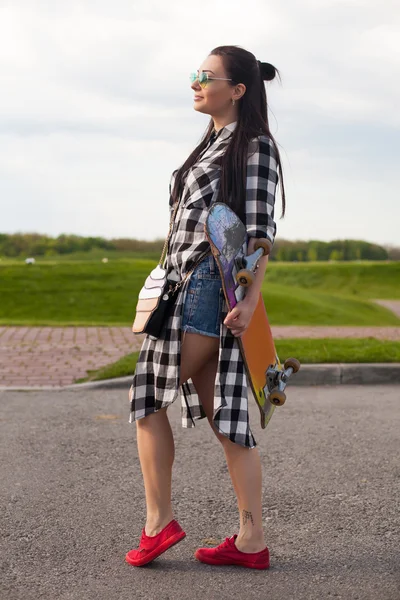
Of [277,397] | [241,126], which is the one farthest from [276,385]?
[241,126]

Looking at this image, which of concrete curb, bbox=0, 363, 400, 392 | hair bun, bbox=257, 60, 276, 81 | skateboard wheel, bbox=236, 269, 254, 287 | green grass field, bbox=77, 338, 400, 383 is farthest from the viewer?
green grass field, bbox=77, 338, 400, 383

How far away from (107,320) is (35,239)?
12544mm

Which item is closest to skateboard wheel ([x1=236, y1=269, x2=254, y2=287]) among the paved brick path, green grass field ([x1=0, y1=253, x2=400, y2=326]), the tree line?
the paved brick path

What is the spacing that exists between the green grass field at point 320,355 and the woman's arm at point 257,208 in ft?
16.8

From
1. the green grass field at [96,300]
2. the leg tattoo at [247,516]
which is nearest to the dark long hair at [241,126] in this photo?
the leg tattoo at [247,516]

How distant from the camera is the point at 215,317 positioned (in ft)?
10.4

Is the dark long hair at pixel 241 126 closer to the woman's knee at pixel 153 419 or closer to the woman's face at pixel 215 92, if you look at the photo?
the woman's face at pixel 215 92

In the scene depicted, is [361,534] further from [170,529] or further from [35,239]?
[35,239]

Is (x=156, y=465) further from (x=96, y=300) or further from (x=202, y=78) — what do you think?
(x=96, y=300)

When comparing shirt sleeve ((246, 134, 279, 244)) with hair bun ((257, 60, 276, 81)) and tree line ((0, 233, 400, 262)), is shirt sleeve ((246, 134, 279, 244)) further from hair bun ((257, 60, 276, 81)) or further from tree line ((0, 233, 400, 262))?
tree line ((0, 233, 400, 262))

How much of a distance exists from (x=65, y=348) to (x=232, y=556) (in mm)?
7668

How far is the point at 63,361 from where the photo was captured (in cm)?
946

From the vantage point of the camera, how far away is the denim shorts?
125 inches

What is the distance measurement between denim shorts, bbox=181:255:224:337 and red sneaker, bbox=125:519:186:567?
31.3 inches
